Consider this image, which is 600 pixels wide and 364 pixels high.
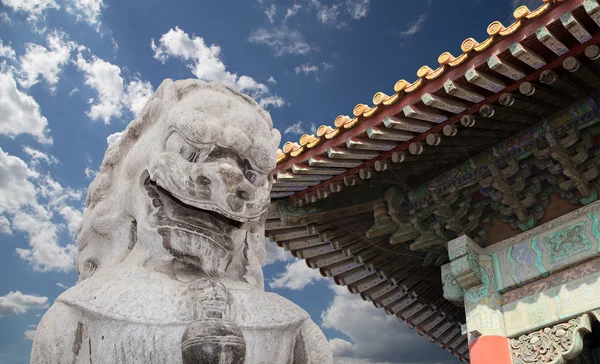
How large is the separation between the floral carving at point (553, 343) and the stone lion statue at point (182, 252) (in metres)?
3.19

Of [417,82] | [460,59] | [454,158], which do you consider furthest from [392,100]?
[454,158]

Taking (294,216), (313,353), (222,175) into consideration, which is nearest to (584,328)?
(294,216)

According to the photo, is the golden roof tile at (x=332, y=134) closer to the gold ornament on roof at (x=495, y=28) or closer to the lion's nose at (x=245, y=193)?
the gold ornament on roof at (x=495, y=28)

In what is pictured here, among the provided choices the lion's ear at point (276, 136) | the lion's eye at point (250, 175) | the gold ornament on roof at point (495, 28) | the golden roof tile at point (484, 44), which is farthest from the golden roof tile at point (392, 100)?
the lion's eye at point (250, 175)

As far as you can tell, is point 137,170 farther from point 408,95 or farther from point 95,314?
point 408,95

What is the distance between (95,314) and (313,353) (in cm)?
70

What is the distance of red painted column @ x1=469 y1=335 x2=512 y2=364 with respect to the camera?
452cm

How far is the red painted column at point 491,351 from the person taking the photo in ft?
14.8

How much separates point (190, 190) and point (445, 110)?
2.83 meters

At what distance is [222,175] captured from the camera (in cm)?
170

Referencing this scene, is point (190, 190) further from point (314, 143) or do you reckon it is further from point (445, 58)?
point (314, 143)

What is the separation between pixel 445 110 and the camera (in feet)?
13.3

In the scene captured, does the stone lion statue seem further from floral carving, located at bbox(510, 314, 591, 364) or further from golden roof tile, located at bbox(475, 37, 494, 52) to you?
floral carving, located at bbox(510, 314, 591, 364)

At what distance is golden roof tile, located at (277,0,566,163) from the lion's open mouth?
8.22ft
